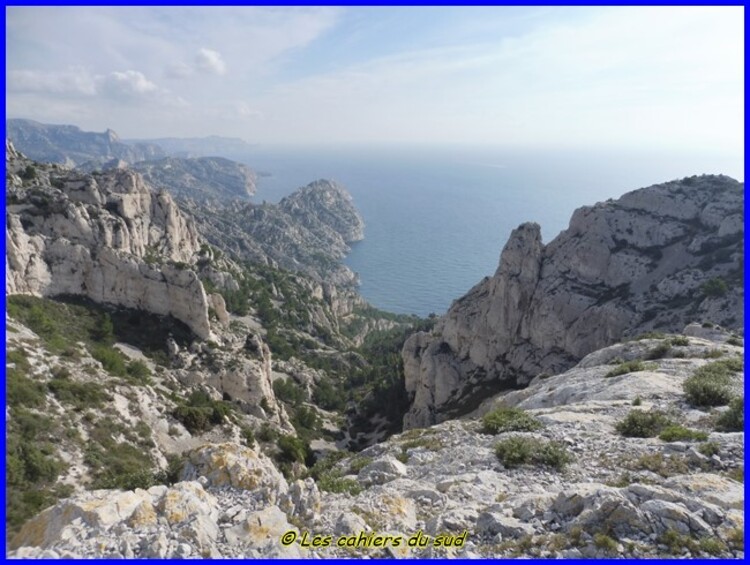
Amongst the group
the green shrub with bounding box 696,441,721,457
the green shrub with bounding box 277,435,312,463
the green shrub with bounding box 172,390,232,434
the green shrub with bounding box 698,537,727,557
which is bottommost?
the green shrub with bounding box 277,435,312,463

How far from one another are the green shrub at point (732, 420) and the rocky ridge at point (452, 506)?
0.85ft

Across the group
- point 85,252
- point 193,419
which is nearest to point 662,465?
point 193,419

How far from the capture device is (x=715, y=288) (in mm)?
48094

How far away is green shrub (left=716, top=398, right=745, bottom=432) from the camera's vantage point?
15.3 m

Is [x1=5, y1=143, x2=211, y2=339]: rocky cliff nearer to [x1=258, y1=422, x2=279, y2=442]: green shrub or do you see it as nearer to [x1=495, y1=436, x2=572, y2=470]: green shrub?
[x1=258, y1=422, x2=279, y2=442]: green shrub

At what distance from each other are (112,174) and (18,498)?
7920 centimetres

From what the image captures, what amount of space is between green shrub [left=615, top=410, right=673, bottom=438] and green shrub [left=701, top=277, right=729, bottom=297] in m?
39.5

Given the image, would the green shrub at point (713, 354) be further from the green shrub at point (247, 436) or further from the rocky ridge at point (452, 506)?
the green shrub at point (247, 436)

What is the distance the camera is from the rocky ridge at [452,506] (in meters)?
9.26

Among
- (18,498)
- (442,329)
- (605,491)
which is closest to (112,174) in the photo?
(442,329)

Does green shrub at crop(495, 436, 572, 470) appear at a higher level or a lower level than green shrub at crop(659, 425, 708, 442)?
lower

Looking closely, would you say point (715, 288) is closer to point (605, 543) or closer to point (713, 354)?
point (713, 354)

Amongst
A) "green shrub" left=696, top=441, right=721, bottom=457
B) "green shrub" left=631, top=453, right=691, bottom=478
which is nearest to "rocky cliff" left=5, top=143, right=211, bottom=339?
"green shrub" left=631, top=453, right=691, bottom=478

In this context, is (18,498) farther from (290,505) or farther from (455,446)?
(455,446)
